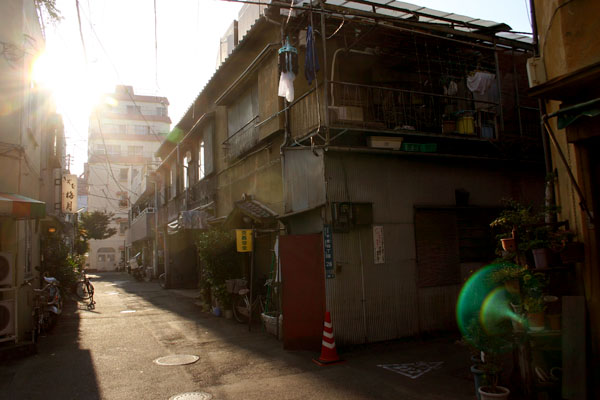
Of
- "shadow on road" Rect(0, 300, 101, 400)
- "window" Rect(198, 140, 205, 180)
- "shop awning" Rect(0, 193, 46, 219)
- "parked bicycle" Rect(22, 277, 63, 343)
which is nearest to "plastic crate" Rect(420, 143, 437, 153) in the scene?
"shadow on road" Rect(0, 300, 101, 400)

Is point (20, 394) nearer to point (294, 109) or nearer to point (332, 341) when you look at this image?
point (332, 341)

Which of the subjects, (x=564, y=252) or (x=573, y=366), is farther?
(x=564, y=252)

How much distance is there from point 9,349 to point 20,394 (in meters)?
2.71

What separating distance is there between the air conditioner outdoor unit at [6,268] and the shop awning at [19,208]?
1345mm

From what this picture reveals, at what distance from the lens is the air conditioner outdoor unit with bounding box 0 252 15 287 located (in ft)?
30.3

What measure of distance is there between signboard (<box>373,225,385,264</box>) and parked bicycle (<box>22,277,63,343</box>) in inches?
328

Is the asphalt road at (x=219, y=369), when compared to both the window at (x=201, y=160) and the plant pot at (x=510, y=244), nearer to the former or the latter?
the plant pot at (x=510, y=244)

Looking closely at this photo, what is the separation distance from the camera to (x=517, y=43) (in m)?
12.9

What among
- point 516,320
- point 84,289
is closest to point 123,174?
point 84,289

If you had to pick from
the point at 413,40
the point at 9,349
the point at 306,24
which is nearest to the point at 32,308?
the point at 9,349

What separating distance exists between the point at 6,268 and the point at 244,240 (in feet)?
18.7

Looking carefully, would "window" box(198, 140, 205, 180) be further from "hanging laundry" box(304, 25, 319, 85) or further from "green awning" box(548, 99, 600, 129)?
"green awning" box(548, 99, 600, 129)

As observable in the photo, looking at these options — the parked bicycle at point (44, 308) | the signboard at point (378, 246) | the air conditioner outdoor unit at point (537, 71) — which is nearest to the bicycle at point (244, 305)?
the signboard at point (378, 246)

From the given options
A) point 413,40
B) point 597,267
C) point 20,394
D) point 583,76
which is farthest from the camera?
point 413,40
